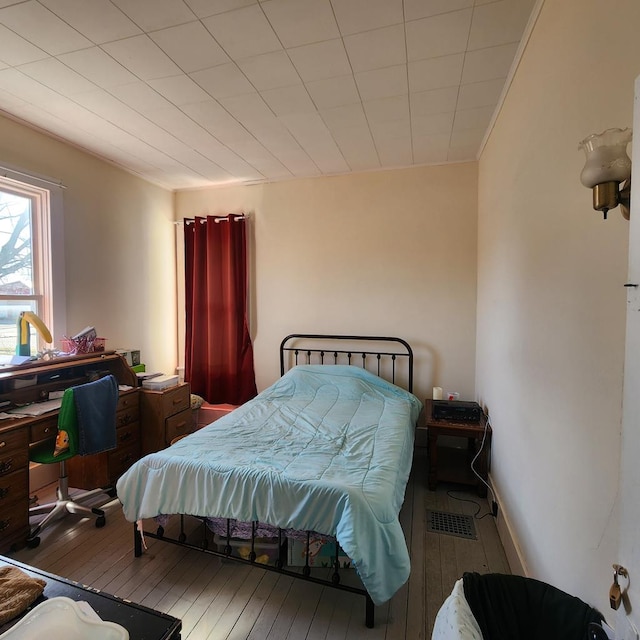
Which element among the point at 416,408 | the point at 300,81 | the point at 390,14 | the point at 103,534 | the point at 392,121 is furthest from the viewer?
the point at 416,408

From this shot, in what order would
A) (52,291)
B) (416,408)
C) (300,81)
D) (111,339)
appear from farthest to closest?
(111,339)
(416,408)
(52,291)
(300,81)

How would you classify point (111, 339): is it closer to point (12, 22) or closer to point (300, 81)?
point (12, 22)

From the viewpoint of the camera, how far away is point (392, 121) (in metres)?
2.41

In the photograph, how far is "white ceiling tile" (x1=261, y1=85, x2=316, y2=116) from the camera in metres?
2.06

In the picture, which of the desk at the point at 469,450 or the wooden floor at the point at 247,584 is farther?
the desk at the point at 469,450

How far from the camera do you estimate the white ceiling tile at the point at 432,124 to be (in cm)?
236

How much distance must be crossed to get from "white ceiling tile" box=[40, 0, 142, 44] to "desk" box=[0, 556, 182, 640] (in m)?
2.09

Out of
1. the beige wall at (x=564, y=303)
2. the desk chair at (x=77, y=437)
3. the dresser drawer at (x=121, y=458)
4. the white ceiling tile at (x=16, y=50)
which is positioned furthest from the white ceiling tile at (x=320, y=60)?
the dresser drawer at (x=121, y=458)

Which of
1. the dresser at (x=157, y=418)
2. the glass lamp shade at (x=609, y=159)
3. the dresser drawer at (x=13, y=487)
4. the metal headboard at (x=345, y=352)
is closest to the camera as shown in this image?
the glass lamp shade at (x=609, y=159)

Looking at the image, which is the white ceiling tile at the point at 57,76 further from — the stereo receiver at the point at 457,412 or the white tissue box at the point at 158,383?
the stereo receiver at the point at 457,412

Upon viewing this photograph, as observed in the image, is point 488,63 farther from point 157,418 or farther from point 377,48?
point 157,418

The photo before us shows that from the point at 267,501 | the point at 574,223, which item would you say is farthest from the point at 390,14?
the point at 267,501

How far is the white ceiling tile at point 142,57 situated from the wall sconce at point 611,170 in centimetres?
192

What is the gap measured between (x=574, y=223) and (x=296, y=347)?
276 centimetres
